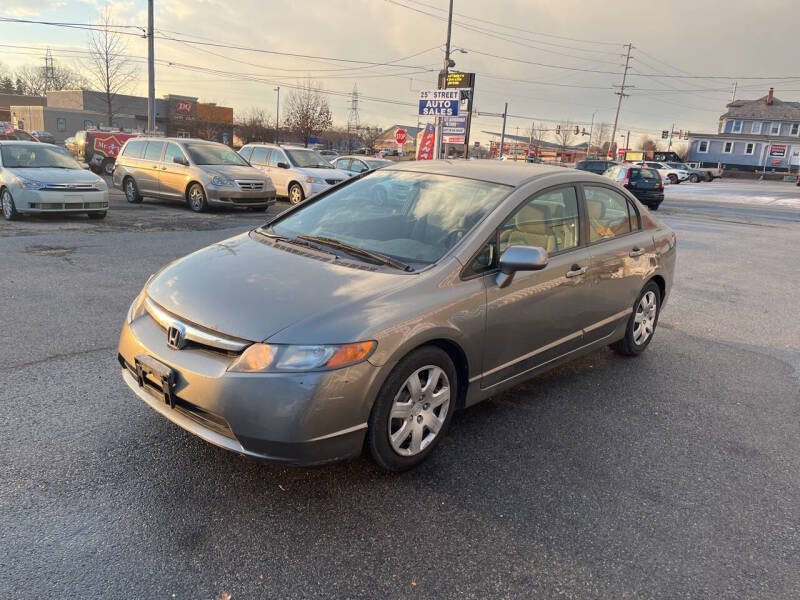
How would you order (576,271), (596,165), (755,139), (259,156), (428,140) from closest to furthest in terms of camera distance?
(576,271) → (259,156) → (428,140) → (596,165) → (755,139)

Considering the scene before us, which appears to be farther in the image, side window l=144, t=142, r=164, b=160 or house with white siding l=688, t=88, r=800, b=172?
house with white siding l=688, t=88, r=800, b=172

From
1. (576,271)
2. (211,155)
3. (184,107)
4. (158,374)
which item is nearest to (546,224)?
(576,271)

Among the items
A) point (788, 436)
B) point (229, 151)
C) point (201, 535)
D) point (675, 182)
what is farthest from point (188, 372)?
point (675, 182)

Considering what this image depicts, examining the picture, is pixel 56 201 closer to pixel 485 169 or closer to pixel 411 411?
pixel 485 169

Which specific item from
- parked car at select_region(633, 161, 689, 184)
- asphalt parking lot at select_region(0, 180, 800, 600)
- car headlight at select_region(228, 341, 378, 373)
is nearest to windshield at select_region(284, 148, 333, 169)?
asphalt parking lot at select_region(0, 180, 800, 600)

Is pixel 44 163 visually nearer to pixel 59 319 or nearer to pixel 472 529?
pixel 59 319

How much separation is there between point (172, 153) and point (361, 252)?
12.6m

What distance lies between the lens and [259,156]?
17.4m

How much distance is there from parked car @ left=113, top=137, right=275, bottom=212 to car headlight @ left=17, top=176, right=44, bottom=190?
371 cm

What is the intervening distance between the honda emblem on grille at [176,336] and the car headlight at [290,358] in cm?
36

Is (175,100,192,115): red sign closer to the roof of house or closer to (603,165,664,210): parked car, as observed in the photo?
(603,165,664,210): parked car

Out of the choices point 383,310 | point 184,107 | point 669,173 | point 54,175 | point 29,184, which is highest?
point 184,107

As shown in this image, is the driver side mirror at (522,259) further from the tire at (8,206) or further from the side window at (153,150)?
the side window at (153,150)

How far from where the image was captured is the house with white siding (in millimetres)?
73000
